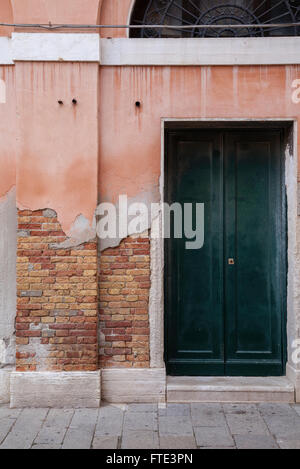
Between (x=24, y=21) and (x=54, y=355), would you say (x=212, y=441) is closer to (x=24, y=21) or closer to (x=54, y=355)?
(x=54, y=355)

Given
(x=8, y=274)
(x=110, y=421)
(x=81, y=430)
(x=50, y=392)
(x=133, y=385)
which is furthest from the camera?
(x=8, y=274)

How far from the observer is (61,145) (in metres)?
4.76

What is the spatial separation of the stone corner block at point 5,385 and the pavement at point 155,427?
0.49ft

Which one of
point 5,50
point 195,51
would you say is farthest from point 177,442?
point 5,50

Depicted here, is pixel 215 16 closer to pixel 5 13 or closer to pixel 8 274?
pixel 5 13

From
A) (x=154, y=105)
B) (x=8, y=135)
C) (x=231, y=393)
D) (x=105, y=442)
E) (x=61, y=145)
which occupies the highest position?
(x=154, y=105)

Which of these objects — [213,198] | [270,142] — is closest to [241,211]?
[213,198]

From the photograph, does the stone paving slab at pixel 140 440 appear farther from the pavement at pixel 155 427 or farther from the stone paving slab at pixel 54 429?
the stone paving slab at pixel 54 429

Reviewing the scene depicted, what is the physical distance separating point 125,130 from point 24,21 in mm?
1537

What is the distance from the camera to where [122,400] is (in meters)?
4.79

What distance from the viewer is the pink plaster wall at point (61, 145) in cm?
475

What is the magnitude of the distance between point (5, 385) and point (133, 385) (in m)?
1.36

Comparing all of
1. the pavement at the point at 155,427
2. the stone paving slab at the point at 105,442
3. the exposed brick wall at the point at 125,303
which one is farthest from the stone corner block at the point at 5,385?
the stone paving slab at the point at 105,442
